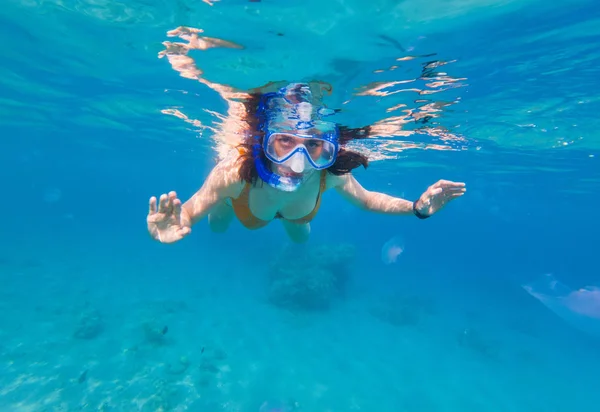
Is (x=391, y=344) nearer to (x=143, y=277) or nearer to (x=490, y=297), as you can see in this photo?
(x=143, y=277)

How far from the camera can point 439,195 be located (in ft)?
16.5

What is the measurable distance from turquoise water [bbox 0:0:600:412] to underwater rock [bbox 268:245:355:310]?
18cm

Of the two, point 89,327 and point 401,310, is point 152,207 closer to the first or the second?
point 89,327

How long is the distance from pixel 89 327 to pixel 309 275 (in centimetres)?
1181

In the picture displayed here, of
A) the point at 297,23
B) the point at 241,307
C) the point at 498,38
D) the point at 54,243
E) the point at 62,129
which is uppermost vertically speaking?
the point at 498,38

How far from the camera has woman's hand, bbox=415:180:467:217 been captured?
16.3 ft

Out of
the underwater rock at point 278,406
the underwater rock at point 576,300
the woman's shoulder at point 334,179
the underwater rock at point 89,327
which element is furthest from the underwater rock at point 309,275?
the woman's shoulder at point 334,179

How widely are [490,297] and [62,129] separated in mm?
47366

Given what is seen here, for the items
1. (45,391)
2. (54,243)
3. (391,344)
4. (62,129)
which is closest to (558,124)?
(391,344)

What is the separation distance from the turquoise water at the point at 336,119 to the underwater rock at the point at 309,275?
18 centimetres

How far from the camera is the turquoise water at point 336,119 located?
683cm

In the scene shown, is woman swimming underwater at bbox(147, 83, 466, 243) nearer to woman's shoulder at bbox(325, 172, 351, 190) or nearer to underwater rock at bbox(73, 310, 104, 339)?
woman's shoulder at bbox(325, 172, 351, 190)

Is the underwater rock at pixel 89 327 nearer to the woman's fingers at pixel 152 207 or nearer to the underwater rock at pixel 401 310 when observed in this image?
the woman's fingers at pixel 152 207

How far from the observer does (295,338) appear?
1678cm
